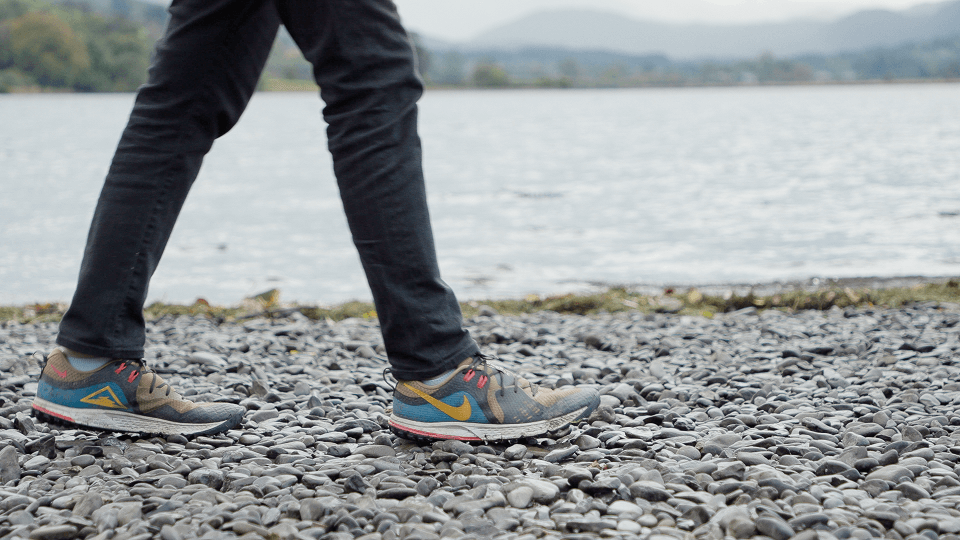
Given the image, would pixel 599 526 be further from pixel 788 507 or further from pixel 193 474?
pixel 193 474

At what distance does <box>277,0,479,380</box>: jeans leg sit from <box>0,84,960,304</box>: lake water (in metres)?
5.51

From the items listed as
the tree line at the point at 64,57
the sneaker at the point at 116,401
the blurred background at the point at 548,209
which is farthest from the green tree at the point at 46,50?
the sneaker at the point at 116,401

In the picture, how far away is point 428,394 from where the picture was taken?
226 centimetres

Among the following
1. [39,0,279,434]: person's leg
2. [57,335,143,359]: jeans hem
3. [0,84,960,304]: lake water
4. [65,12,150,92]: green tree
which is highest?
[65,12,150,92]: green tree

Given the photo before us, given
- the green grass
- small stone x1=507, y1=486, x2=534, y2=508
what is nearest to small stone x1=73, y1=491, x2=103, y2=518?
small stone x1=507, y1=486, x2=534, y2=508

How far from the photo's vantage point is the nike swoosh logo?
2.27m

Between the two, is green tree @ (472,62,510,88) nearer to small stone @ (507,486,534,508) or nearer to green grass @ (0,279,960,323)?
green grass @ (0,279,960,323)

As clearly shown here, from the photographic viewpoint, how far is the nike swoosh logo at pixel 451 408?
227cm

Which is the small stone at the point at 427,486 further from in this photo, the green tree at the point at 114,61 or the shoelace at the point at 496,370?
the green tree at the point at 114,61

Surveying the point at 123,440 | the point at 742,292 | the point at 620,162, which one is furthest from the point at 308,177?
the point at 123,440

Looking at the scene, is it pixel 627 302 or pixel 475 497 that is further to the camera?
pixel 627 302

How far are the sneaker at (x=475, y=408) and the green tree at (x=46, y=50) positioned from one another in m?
77.0

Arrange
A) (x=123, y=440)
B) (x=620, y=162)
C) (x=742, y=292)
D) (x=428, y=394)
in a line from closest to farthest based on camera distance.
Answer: (x=428, y=394)
(x=123, y=440)
(x=742, y=292)
(x=620, y=162)

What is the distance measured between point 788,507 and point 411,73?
1.43 m
